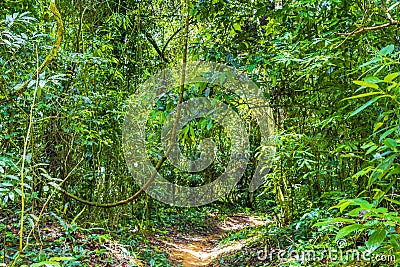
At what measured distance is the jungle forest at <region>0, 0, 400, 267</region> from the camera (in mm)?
2684

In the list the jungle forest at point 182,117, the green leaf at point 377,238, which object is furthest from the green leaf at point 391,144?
the green leaf at point 377,238

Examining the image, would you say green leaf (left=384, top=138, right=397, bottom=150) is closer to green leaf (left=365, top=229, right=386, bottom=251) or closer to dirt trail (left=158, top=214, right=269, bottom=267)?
green leaf (left=365, top=229, right=386, bottom=251)

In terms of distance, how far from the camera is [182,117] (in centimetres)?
329

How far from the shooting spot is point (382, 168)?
1374mm

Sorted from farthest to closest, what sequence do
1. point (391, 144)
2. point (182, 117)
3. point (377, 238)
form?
point (182, 117)
point (391, 144)
point (377, 238)

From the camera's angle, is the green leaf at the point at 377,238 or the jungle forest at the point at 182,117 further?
the jungle forest at the point at 182,117

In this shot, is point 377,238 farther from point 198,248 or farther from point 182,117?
point 198,248

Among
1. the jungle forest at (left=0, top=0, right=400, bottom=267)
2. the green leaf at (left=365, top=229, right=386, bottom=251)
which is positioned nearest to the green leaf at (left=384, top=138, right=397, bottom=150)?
the jungle forest at (left=0, top=0, right=400, bottom=267)

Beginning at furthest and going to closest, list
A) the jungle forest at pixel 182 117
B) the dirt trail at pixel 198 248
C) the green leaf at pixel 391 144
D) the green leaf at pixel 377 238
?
the dirt trail at pixel 198 248 < the jungle forest at pixel 182 117 < the green leaf at pixel 391 144 < the green leaf at pixel 377 238

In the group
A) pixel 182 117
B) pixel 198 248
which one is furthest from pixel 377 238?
pixel 198 248

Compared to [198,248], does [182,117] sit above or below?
above

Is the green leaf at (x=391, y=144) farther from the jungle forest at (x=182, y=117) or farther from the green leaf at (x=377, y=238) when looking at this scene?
the green leaf at (x=377, y=238)

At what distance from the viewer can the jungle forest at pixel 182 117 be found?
2684mm

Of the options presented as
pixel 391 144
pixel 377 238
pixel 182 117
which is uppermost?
pixel 182 117
